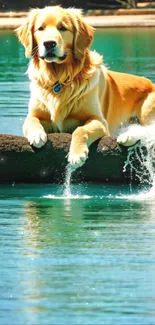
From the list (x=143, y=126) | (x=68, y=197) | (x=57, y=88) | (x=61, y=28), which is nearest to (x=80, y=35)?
(x=61, y=28)

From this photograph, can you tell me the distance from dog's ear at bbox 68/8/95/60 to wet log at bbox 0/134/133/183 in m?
0.81

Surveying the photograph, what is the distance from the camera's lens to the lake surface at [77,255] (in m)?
8.05

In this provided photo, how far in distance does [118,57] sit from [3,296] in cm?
1995

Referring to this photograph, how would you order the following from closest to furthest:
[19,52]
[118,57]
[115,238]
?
1. [115,238]
2. [118,57]
3. [19,52]

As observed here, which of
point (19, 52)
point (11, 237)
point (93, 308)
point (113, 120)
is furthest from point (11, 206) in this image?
point (19, 52)

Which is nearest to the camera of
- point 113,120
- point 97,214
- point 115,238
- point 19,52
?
point 115,238

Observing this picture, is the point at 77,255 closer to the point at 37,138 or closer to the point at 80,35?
the point at 37,138

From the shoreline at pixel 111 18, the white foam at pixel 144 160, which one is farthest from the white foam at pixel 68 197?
the shoreline at pixel 111 18

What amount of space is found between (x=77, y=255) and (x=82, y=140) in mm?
2601

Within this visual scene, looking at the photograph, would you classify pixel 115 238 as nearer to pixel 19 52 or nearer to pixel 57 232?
pixel 57 232

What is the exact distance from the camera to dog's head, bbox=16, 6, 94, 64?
12.1m

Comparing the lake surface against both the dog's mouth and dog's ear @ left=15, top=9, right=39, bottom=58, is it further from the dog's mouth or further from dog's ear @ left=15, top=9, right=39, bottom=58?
dog's ear @ left=15, top=9, right=39, bottom=58

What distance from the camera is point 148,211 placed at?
36.3ft

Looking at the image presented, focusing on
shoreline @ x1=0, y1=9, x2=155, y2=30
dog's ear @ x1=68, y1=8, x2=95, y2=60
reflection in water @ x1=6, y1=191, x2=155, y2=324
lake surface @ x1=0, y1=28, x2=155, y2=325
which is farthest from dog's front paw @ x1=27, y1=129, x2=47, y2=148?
shoreline @ x1=0, y1=9, x2=155, y2=30
